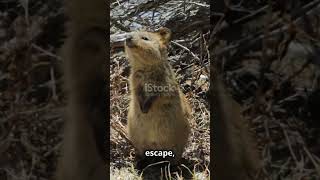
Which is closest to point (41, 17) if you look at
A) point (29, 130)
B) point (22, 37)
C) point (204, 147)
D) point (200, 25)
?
point (22, 37)

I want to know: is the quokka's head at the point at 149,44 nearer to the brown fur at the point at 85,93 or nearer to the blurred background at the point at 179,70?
the blurred background at the point at 179,70

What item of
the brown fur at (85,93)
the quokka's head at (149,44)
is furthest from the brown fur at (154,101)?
the brown fur at (85,93)

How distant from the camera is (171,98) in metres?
3.26

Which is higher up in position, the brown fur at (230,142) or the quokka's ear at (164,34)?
the quokka's ear at (164,34)

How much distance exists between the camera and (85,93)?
3.33 metres

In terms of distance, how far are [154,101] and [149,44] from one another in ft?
0.84

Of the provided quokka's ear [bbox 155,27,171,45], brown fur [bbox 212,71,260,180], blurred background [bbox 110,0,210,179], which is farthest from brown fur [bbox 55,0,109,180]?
brown fur [bbox 212,71,260,180]

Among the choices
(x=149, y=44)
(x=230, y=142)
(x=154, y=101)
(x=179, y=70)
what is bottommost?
(x=230, y=142)

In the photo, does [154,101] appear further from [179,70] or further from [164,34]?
[164,34]

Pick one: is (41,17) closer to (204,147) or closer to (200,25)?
(200,25)

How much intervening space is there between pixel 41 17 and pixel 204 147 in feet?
3.09

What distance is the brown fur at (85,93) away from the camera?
10.8 feet

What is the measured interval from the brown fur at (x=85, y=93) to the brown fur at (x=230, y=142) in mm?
499

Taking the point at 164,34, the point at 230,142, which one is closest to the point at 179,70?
the point at 164,34
